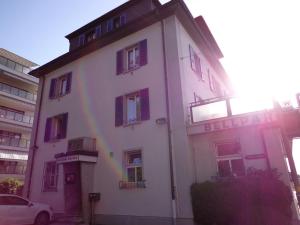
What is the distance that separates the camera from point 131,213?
9.93 metres

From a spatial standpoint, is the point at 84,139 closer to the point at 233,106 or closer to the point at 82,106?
the point at 82,106

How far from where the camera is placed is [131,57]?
1324 centimetres

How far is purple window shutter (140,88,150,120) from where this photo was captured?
10.8 m

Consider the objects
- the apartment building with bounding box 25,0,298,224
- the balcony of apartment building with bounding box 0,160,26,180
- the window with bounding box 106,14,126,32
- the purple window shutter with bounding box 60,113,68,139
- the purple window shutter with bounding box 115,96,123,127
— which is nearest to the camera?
the apartment building with bounding box 25,0,298,224

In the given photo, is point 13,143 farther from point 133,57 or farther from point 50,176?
point 133,57

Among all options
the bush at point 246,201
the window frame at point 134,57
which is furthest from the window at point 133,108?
the bush at point 246,201

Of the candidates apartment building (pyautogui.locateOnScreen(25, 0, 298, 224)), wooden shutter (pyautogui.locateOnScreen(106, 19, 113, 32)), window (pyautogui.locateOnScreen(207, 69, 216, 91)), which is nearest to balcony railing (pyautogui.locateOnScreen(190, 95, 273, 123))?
apartment building (pyautogui.locateOnScreen(25, 0, 298, 224))

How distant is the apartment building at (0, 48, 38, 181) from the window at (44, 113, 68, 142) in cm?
1244

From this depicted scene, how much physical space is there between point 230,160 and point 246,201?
195cm

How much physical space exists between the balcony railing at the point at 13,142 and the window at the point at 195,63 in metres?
22.3

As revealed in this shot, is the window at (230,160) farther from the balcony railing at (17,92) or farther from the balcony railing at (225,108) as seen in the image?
the balcony railing at (17,92)

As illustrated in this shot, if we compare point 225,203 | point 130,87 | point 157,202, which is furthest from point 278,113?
point 130,87

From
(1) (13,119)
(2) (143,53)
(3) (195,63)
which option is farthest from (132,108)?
(1) (13,119)

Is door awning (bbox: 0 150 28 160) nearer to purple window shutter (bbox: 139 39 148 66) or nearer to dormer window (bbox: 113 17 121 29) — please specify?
dormer window (bbox: 113 17 121 29)
